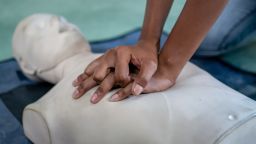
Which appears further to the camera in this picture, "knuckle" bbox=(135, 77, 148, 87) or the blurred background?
the blurred background

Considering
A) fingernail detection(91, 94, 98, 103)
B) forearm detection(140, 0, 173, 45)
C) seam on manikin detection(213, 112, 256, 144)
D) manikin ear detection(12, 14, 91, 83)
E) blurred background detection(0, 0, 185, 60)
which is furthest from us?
blurred background detection(0, 0, 185, 60)

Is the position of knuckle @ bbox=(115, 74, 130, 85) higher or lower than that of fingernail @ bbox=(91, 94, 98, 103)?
higher

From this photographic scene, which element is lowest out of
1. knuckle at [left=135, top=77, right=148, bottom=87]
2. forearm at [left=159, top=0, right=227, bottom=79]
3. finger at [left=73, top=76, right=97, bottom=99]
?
finger at [left=73, top=76, right=97, bottom=99]

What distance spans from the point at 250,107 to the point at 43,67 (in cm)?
64

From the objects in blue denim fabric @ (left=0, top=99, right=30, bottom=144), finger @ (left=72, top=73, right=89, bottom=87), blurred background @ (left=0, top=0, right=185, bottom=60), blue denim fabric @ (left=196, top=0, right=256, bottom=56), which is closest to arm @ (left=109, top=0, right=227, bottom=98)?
finger @ (left=72, top=73, right=89, bottom=87)

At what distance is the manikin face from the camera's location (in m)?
1.12

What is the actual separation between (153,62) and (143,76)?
0.19 feet

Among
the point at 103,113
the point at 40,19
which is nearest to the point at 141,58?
the point at 103,113

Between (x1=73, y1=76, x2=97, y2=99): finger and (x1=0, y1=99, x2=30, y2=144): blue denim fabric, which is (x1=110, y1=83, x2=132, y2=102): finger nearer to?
(x1=73, y1=76, x2=97, y2=99): finger

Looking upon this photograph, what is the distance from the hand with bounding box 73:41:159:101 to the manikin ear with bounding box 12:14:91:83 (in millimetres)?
266

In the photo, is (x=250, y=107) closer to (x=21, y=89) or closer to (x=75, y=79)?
(x=75, y=79)

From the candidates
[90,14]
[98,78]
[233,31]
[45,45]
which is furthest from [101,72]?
[90,14]

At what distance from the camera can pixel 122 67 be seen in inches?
31.6

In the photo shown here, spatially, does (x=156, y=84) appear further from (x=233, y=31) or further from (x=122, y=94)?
(x=233, y=31)
